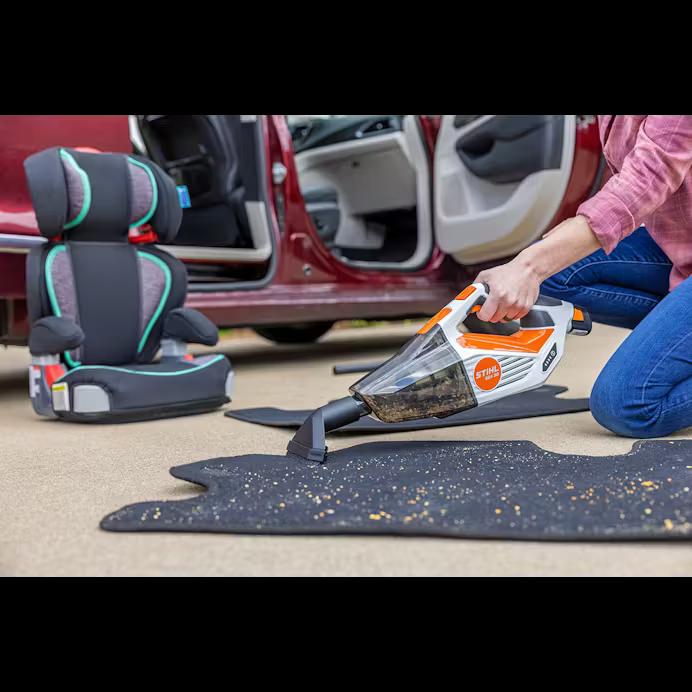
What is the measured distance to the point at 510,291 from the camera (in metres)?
1.54

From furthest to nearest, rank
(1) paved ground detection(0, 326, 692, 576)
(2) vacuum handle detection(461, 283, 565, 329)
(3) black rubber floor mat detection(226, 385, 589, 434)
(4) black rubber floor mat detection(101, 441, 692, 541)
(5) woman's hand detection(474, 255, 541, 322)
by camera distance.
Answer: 1. (3) black rubber floor mat detection(226, 385, 589, 434)
2. (2) vacuum handle detection(461, 283, 565, 329)
3. (5) woman's hand detection(474, 255, 541, 322)
4. (4) black rubber floor mat detection(101, 441, 692, 541)
5. (1) paved ground detection(0, 326, 692, 576)

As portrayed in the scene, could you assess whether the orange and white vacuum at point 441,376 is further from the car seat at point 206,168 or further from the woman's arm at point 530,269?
the car seat at point 206,168

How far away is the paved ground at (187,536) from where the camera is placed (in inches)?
39.9

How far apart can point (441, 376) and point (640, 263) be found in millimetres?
811

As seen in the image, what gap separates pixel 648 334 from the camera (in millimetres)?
1733

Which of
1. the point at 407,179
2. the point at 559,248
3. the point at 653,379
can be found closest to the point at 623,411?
the point at 653,379

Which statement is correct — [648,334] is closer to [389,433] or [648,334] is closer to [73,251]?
[389,433]

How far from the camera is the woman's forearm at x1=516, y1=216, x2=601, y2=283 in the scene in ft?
5.13

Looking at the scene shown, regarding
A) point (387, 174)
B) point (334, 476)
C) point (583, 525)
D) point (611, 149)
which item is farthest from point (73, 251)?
point (387, 174)

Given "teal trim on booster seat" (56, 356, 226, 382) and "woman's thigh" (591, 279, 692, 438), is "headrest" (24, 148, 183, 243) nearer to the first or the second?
"teal trim on booster seat" (56, 356, 226, 382)

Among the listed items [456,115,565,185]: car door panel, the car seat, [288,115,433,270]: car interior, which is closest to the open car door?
[456,115,565,185]: car door panel

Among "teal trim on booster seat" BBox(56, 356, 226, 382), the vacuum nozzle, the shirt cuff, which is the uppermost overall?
the shirt cuff

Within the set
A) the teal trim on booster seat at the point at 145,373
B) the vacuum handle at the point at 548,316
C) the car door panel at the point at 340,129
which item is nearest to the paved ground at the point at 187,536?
the teal trim on booster seat at the point at 145,373

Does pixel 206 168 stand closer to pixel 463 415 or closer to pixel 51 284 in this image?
pixel 51 284
